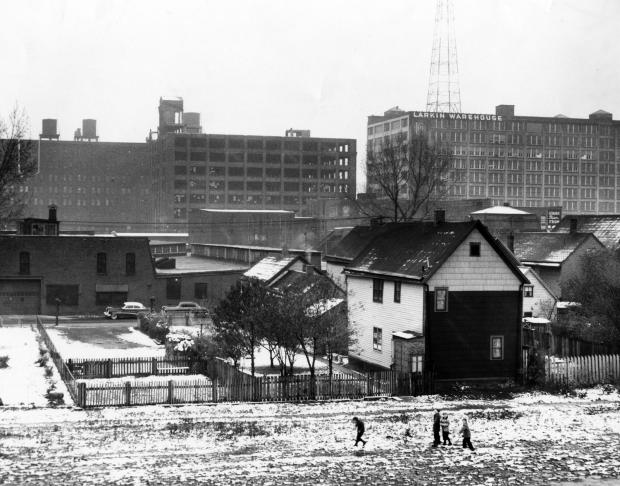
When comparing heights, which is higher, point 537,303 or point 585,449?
point 537,303

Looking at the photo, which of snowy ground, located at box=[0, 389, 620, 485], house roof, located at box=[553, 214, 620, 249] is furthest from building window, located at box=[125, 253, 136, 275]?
snowy ground, located at box=[0, 389, 620, 485]

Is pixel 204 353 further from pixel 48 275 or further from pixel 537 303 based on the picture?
pixel 48 275

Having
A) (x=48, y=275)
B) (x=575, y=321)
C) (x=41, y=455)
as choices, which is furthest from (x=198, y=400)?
(x=48, y=275)

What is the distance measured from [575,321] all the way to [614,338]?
9109 millimetres

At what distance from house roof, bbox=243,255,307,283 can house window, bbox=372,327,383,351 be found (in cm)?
1928

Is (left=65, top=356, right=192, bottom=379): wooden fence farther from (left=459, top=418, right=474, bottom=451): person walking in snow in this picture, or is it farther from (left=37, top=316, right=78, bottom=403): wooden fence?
(left=459, top=418, right=474, bottom=451): person walking in snow

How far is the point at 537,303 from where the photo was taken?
66000mm

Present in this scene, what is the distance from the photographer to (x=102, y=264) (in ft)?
270

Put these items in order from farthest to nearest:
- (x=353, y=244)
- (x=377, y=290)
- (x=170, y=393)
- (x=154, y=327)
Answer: (x=353, y=244) → (x=154, y=327) → (x=377, y=290) → (x=170, y=393)

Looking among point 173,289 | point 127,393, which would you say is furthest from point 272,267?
point 127,393

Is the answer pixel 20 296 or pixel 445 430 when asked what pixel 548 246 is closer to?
pixel 20 296

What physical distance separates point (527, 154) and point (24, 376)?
535 feet

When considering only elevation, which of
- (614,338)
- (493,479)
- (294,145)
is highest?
(294,145)

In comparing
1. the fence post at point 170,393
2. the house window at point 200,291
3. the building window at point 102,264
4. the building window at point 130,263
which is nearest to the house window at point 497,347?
the fence post at point 170,393
